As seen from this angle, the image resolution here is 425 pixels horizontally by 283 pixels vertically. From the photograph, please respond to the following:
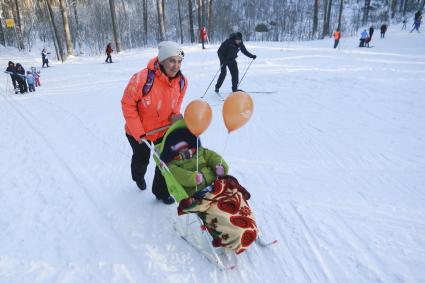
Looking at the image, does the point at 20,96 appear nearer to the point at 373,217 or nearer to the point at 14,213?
the point at 14,213

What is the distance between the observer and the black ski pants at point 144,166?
3.65 metres

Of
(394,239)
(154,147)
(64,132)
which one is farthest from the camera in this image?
(64,132)

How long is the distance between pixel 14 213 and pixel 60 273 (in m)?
1.50

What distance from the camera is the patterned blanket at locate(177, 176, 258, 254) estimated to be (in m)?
2.66

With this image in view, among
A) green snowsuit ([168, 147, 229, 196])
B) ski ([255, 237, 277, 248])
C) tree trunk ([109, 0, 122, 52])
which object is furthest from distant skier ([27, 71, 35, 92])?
ski ([255, 237, 277, 248])

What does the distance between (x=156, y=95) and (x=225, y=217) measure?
1.43m

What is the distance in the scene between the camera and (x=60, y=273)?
293cm

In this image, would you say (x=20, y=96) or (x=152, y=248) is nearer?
(x=152, y=248)

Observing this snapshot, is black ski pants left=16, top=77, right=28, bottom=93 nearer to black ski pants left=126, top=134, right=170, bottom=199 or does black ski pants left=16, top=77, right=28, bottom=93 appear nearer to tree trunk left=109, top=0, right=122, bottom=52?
black ski pants left=126, top=134, right=170, bottom=199

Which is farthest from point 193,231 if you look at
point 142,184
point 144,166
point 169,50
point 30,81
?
point 30,81

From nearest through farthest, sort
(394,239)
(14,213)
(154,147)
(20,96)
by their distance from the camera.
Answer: (394,239) < (154,147) < (14,213) < (20,96)

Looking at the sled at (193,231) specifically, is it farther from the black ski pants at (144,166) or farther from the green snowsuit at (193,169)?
the black ski pants at (144,166)

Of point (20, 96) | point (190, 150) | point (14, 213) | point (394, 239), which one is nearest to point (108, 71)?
point (20, 96)

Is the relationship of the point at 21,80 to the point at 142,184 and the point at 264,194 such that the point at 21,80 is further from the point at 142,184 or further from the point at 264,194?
the point at 264,194
